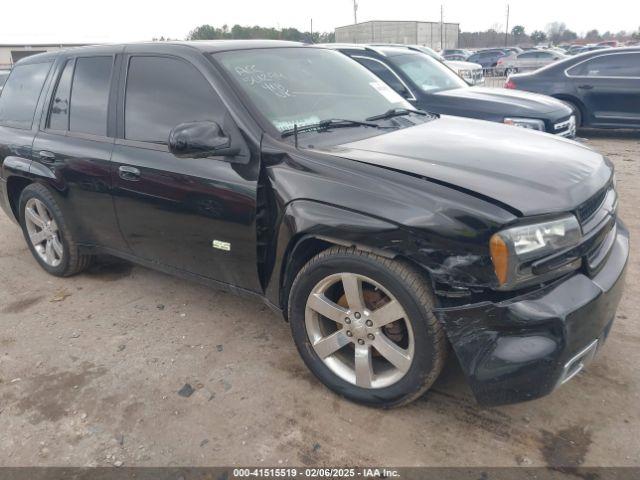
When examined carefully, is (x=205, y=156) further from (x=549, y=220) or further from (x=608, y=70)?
(x=608, y=70)

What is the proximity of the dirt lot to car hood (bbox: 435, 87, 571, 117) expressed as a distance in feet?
10.2

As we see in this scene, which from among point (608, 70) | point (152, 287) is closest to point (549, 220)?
point (152, 287)

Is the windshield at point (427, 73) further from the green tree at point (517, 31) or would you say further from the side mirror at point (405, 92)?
the green tree at point (517, 31)

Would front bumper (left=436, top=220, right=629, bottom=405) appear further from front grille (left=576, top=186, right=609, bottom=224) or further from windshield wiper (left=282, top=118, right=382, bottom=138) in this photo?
windshield wiper (left=282, top=118, right=382, bottom=138)

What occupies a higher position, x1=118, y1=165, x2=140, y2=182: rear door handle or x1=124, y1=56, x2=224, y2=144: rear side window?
x1=124, y1=56, x2=224, y2=144: rear side window

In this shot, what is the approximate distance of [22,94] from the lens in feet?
14.6

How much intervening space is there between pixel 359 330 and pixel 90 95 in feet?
8.40

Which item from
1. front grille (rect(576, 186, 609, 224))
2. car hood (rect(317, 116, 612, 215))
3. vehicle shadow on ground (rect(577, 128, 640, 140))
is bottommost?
vehicle shadow on ground (rect(577, 128, 640, 140))

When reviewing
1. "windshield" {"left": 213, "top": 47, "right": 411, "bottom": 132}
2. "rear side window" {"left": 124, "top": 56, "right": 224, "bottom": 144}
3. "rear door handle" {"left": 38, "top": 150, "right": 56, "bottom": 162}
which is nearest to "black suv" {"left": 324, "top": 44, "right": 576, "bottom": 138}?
"windshield" {"left": 213, "top": 47, "right": 411, "bottom": 132}

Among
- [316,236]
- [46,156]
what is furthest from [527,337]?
[46,156]

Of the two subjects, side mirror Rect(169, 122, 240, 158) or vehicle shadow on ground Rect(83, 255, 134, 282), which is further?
vehicle shadow on ground Rect(83, 255, 134, 282)

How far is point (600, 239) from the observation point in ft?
8.49

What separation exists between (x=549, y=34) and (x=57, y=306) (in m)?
98.0

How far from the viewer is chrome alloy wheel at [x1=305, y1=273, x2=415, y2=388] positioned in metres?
2.54
